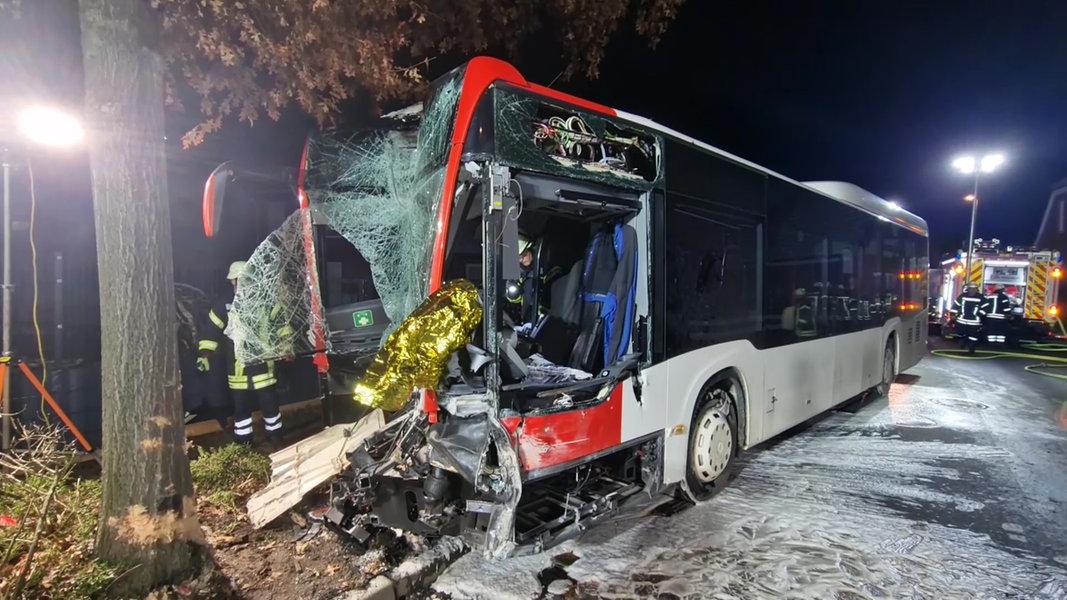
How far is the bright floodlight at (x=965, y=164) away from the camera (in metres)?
22.8

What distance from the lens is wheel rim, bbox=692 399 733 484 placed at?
489cm

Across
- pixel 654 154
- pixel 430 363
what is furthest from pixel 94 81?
pixel 654 154

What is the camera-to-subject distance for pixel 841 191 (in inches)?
307

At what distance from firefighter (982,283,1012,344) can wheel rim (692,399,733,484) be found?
625 inches

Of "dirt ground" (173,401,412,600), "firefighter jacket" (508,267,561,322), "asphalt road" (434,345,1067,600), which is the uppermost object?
"firefighter jacket" (508,267,561,322)

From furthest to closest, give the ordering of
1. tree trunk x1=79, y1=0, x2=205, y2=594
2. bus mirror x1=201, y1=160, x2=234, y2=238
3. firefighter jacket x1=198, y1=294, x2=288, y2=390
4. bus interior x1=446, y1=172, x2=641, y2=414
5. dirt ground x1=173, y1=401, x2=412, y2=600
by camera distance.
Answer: firefighter jacket x1=198, y1=294, x2=288, y2=390 → bus mirror x1=201, y1=160, x2=234, y2=238 → bus interior x1=446, y1=172, x2=641, y2=414 → dirt ground x1=173, y1=401, x2=412, y2=600 → tree trunk x1=79, y1=0, x2=205, y2=594

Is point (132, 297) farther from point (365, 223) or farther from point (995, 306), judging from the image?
point (995, 306)

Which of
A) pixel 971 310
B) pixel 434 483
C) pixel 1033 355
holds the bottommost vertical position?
pixel 1033 355

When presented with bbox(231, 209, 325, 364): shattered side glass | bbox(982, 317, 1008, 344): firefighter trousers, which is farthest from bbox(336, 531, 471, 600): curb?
bbox(982, 317, 1008, 344): firefighter trousers

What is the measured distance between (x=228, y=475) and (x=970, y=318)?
18.6 meters

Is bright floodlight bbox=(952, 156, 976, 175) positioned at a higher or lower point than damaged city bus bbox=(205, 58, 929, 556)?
higher

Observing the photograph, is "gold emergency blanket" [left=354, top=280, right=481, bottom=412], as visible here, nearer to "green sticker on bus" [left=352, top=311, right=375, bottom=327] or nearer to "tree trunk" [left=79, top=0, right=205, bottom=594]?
"tree trunk" [left=79, top=0, right=205, bottom=594]

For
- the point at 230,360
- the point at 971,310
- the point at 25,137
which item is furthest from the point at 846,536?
the point at 971,310

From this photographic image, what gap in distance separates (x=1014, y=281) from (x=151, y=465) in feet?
83.5
